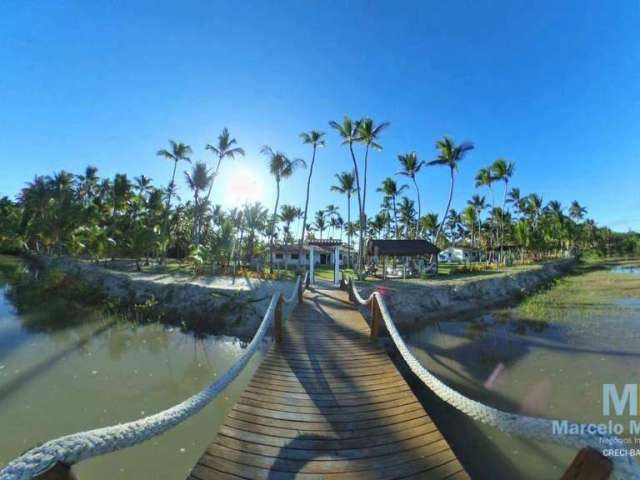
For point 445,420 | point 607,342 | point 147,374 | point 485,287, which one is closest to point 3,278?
point 147,374

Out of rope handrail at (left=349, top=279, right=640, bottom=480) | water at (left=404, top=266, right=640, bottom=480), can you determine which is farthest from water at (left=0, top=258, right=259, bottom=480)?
water at (left=404, top=266, right=640, bottom=480)

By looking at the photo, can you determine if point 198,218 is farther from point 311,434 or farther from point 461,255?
point 461,255

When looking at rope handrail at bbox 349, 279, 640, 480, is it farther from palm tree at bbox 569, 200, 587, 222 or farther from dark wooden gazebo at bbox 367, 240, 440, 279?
palm tree at bbox 569, 200, 587, 222

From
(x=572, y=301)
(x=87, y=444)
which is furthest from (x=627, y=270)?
(x=87, y=444)

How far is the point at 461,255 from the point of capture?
219ft

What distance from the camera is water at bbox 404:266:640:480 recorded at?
4.90 metres

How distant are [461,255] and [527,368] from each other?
63.8 meters

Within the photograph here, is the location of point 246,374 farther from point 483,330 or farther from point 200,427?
point 483,330

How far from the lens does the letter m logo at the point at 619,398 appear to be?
20.0 ft

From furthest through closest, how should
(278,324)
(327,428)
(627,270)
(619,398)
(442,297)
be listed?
(627,270), (442,297), (278,324), (619,398), (327,428)

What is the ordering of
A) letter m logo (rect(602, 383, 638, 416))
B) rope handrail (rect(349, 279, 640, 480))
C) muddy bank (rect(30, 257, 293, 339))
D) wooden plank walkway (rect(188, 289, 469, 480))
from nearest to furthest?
1. rope handrail (rect(349, 279, 640, 480))
2. wooden plank walkway (rect(188, 289, 469, 480))
3. letter m logo (rect(602, 383, 638, 416))
4. muddy bank (rect(30, 257, 293, 339))

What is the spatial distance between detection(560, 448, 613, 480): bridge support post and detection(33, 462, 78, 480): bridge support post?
264 centimetres

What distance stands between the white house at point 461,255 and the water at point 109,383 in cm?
5986

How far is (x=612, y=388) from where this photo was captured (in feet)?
23.4
